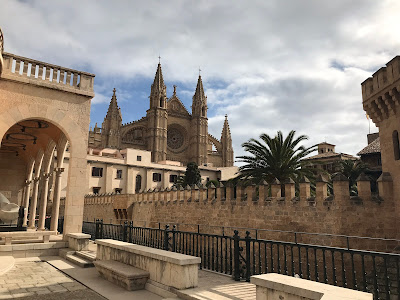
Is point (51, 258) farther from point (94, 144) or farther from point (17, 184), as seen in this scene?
point (94, 144)

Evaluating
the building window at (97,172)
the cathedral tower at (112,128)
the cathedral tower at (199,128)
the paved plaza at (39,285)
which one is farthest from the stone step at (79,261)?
the cathedral tower at (199,128)

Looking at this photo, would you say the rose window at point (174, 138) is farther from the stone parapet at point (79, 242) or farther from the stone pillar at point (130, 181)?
the stone parapet at point (79, 242)

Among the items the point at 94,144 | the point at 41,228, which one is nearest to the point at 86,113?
the point at 41,228

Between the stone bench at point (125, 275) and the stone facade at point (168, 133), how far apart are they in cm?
4681

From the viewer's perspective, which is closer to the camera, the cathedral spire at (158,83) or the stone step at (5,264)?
the stone step at (5,264)

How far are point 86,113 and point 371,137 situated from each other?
3859 cm

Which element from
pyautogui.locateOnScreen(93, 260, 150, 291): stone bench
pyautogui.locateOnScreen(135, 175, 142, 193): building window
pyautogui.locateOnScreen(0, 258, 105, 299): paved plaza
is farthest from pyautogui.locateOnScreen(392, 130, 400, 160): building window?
pyautogui.locateOnScreen(135, 175, 142, 193): building window

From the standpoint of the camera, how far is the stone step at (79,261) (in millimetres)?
7148

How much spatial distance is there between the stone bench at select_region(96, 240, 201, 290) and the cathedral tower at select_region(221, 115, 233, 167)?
57.2 m

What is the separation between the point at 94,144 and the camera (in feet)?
174

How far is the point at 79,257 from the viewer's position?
802cm

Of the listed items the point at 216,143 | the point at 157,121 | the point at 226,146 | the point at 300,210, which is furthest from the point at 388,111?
the point at 216,143

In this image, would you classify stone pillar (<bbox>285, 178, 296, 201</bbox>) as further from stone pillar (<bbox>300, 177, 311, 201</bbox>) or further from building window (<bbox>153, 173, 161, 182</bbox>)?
building window (<bbox>153, 173, 161, 182</bbox>)

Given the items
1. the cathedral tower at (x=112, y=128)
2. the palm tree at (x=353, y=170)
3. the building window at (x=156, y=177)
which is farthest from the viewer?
the cathedral tower at (x=112, y=128)
